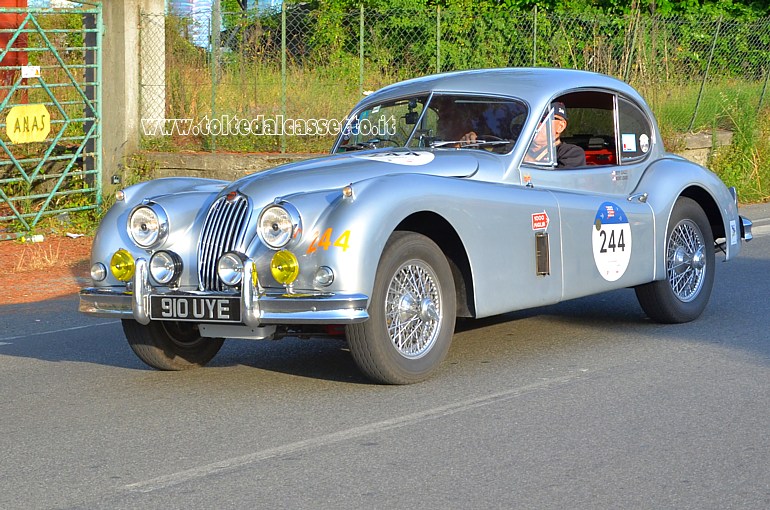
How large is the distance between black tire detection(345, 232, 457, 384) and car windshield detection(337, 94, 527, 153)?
4.13 ft

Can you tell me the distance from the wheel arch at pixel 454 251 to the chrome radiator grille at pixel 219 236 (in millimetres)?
907

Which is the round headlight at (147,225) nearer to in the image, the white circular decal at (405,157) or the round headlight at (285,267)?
the round headlight at (285,267)

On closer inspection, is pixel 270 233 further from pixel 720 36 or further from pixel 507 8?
pixel 507 8

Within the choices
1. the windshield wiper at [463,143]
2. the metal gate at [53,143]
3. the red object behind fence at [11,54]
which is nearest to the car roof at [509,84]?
the windshield wiper at [463,143]

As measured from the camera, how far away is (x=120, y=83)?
14.9m

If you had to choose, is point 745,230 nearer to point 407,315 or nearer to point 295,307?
point 407,315

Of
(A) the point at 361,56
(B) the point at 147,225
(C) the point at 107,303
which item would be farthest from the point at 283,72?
(C) the point at 107,303

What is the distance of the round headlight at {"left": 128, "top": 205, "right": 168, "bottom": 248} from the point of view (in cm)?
647

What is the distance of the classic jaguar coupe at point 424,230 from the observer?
6.03 meters

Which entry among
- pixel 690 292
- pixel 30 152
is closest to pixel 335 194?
pixel 690 292

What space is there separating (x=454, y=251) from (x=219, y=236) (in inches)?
52.3

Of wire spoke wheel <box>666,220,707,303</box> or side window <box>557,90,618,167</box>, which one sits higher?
side window <box>557,90,618,167</box>

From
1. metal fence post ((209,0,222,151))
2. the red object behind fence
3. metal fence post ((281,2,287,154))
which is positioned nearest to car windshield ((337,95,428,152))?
metal fence post ((281,2,287,154))

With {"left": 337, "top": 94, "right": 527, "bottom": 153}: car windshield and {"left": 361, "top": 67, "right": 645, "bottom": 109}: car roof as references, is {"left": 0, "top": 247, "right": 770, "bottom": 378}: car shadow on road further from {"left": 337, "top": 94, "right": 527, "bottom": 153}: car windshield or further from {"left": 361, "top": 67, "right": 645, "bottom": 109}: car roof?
{"left": 361, "top": 67, "right": 645, "bottom": 109}: car roof
